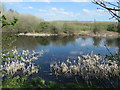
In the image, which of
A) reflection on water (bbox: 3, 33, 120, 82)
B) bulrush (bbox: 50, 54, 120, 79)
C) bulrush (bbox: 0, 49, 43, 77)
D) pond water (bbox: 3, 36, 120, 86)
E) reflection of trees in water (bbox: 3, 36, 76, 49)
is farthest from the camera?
reflection of trees in water (bbox: 3, 36, 76, 49)

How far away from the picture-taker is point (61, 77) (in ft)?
32.8

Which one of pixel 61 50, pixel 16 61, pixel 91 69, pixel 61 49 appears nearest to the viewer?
pixel 16 61

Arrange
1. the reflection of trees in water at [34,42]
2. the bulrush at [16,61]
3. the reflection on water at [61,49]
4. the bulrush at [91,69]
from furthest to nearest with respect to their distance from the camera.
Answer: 1. the reflection of trees in water at [34,42]
2. the reflection on water at [61,49]
3. the bulrush at [91,69]
4. the bulrush at [16,61]

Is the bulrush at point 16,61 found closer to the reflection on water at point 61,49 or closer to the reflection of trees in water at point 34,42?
the reflection on water at point 61,49

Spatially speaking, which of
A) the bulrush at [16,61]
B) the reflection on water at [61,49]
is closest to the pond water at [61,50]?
the reflection on water at [61,49]

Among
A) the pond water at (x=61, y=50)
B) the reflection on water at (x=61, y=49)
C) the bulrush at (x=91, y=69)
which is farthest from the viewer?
the reflection on water at (x=61, y=49)

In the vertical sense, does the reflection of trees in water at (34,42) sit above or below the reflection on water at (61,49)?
above

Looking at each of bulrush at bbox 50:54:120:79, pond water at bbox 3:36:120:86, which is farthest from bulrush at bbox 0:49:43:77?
bulrush at bbox 50:54:120:79

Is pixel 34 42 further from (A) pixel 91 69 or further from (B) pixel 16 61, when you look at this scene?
(B) pixel 16 61

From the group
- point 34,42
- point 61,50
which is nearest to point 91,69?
point 61,50

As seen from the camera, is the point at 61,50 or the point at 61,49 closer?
the point at 61,50

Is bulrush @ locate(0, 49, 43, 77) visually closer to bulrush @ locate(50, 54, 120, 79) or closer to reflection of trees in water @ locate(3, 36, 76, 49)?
bulrush @ locate(50, 54, 120, 79)

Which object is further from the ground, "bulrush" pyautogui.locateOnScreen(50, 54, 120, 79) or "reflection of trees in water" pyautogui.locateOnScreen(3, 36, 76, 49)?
"reflection of trees in water" pyautogui.locateOnScreen(3, 36, 76, 49)

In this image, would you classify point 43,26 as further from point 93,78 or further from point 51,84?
point 51,84
